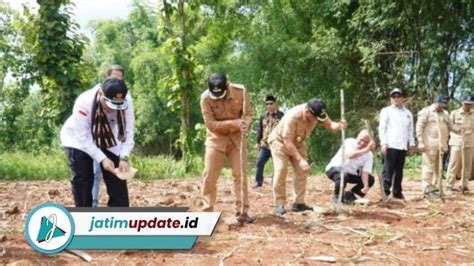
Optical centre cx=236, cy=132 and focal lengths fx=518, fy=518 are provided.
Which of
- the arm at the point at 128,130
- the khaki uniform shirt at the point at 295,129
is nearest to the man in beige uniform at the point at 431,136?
the khaki uniform shirt at the point at 295,129

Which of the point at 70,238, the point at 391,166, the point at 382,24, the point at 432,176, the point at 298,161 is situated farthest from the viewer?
the point at 382,24

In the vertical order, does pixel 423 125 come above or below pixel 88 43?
below

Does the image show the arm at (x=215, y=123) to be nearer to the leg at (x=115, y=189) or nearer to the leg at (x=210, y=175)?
the leg at (x=210, y=175)

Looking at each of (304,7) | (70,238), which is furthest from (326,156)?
(70,238)

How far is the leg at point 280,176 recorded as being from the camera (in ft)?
20.6

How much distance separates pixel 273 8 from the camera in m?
19.5

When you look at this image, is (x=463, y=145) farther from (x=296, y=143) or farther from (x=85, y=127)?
(x=85, y=127)

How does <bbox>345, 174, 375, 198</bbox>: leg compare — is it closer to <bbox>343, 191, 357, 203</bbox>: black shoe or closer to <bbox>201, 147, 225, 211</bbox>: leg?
<bbox>343, 191, 357, 203</bbox>: black shoe

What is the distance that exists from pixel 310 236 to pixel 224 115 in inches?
61.8

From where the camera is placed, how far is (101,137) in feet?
14.5

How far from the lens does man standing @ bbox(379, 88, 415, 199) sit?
24.8 feet

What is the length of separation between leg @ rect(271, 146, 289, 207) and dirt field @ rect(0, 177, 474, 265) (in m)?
0.24

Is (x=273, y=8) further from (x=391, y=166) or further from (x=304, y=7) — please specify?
(x=391, y=166)

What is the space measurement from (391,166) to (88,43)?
20.9 ft
